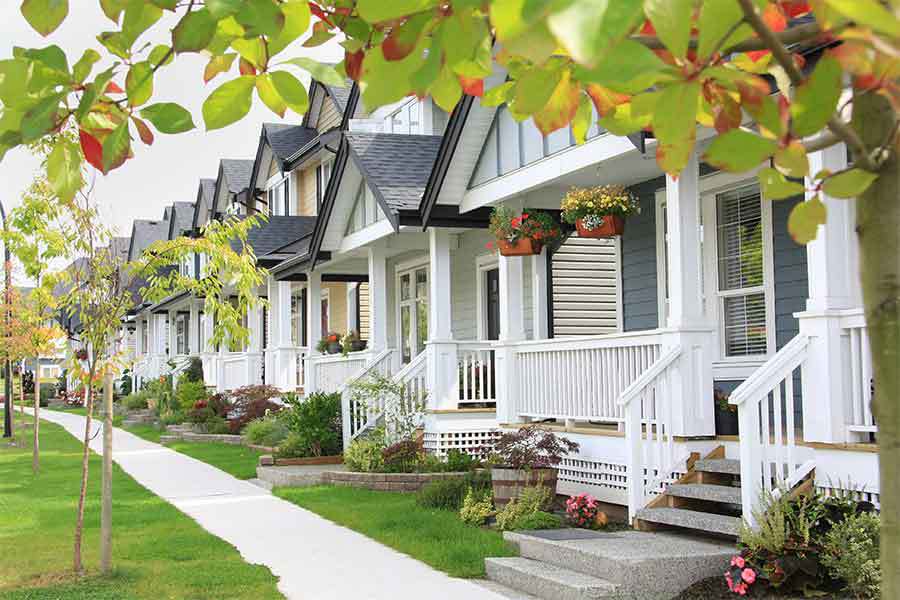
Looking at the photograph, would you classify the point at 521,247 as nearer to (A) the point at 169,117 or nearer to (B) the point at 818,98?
(A) the point at 169,117

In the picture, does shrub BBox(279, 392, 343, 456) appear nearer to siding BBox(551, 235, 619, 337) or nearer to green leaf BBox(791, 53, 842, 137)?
siding BBox(551, 235, 619, 337)

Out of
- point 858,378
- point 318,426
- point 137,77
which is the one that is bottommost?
point 318,426

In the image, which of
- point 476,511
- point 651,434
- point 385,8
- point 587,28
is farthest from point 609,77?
point 476,511

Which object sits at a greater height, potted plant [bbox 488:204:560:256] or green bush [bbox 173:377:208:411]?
potted plant [bbox 488:204:560:256]

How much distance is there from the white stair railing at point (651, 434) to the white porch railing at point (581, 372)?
528 mm

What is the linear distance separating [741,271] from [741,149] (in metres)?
10.1

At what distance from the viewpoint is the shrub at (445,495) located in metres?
12.3

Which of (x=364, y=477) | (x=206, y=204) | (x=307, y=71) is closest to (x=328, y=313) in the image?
(x=206, y=204)

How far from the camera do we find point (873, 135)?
6.70ft

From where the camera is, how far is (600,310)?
15.3 metres

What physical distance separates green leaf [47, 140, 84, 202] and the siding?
12722 millimetres

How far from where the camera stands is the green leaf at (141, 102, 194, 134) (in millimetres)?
2250

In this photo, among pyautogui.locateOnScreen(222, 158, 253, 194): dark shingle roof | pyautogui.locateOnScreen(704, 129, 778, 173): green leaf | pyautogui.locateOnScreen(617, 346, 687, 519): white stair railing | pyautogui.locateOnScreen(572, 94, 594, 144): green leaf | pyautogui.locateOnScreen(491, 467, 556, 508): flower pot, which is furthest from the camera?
pyautogui.locateOnScreen(222, 158, 253, 194): dark shingle roof

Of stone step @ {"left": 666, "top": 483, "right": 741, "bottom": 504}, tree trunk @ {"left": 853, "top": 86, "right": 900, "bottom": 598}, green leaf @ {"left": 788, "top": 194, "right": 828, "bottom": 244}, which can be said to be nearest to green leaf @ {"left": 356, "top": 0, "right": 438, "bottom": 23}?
tree trunk @ {"left": 853, "top": 86, "right": 900, "bottom": 598}
